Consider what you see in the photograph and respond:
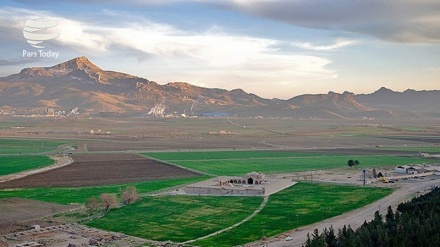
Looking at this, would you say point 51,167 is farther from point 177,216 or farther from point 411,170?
point 411,170

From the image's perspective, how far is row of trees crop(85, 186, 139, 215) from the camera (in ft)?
174

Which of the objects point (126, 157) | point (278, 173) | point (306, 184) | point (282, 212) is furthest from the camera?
point (126, 157)

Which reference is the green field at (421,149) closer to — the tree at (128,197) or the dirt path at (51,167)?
the dirt path at (51,167)

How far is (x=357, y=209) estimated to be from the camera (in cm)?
5381

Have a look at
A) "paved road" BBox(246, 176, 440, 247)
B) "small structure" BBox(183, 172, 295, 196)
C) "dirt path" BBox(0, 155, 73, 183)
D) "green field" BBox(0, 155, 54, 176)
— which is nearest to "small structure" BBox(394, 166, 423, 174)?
"paved road" BBox(246, 176, 440, 247)

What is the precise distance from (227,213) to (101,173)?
32356mm

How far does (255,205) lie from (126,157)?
48.3 metres

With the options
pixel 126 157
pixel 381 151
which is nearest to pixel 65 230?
pixel 126 157

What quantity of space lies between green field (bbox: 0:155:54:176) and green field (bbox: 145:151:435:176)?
19.7 m

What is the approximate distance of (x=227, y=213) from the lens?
5206cm

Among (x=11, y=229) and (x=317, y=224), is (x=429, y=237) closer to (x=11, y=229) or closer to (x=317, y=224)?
(x=317, y=224)

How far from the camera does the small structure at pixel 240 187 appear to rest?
2450 inches

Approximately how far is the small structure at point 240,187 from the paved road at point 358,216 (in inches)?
486

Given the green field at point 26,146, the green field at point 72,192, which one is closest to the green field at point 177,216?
the green field at point 72,192
